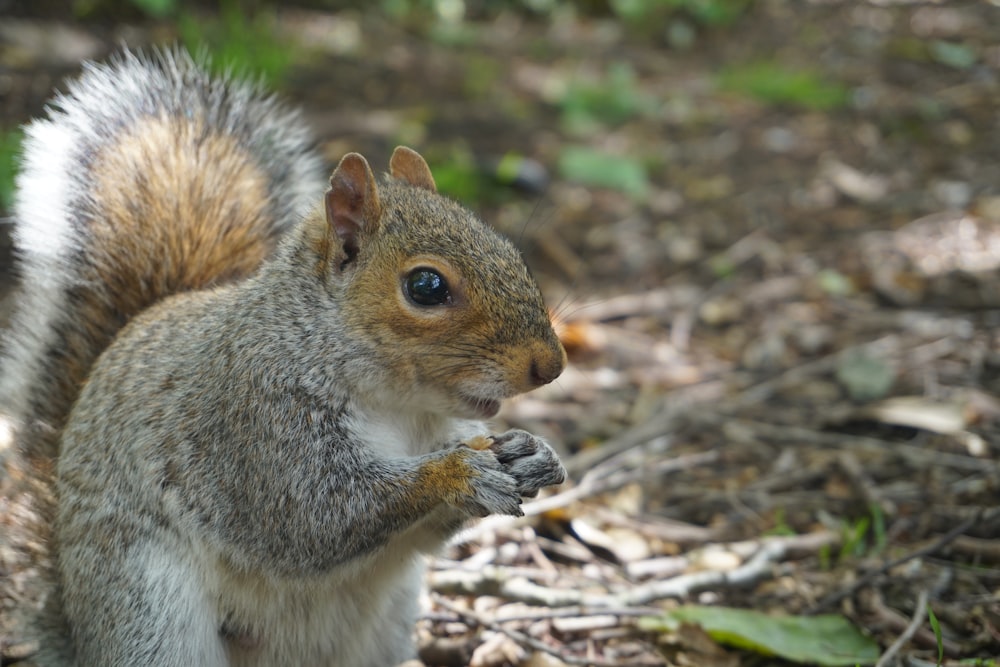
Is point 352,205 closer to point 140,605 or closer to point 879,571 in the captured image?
point 140,605

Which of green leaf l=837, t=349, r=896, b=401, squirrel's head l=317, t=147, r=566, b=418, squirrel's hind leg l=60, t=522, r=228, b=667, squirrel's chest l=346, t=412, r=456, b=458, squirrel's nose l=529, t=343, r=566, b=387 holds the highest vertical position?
squirrel's head l=317, t=147, r=566, b=418

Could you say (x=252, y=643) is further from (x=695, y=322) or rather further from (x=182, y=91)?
(x=695, y=322)

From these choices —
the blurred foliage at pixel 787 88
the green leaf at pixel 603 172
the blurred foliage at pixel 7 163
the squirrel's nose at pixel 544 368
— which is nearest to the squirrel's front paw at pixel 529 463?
the squirrel's nose at pixel 544 368

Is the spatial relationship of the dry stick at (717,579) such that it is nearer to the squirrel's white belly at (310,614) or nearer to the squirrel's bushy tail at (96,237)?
the squirrel's white belly at (310,614)

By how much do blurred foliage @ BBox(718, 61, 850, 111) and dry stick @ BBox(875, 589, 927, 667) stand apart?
15.5ft

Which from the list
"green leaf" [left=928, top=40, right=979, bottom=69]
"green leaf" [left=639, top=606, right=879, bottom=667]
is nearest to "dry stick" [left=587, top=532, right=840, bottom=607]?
"green leaf" [left=639, top=606, right=879, bottom=667]

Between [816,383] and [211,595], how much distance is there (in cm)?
239

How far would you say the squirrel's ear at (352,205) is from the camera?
195 cm

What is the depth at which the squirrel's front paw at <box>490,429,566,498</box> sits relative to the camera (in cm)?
188

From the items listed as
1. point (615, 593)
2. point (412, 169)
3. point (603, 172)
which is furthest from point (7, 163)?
point (603, 172)

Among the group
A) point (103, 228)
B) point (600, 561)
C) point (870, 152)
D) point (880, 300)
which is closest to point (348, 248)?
point (103, 228)

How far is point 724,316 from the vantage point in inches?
160

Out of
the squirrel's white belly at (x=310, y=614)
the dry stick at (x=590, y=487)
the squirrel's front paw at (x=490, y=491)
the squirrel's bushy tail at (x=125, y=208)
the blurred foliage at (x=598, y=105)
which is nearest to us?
the squirrel's front paw at (x=490, y=491)

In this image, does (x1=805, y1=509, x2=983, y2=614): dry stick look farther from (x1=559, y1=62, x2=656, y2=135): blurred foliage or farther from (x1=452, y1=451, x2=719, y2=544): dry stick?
(x1=559, y1=62, x2=656, y2=135): blurred foliage
